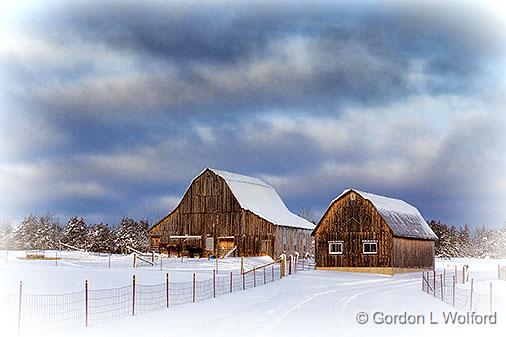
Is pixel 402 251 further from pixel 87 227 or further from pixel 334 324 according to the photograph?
pixel 87 227

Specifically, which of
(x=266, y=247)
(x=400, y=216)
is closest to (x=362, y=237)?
(x=400, y=216)

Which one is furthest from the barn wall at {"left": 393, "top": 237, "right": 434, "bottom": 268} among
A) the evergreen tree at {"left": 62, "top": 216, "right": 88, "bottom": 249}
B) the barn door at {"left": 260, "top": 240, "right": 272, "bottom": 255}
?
the evergreen tree at {"left": 62, "top": 216, "right": 88, "bottom": 249}

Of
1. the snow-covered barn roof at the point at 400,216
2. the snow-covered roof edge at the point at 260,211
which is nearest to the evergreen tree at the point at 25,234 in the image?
the snow-covered roof edge at the point at 260,211

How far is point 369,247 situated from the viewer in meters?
48.8

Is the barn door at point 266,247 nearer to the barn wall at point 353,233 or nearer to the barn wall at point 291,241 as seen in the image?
the barn wall at point 291,241

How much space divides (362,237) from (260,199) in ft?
66.6

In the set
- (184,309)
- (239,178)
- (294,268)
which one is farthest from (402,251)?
(184,309)

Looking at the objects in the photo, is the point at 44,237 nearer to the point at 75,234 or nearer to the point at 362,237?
the point at 75,234

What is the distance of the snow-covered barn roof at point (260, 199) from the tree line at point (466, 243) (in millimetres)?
28910

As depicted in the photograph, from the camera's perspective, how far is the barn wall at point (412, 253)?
49156mm

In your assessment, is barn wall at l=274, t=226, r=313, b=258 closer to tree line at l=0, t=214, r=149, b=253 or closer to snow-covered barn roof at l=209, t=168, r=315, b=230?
snow-covered barn roof at l=209, t=168, r=315, b=230

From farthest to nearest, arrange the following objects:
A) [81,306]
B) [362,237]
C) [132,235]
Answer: [132,235] → [362,237] → [81,306]

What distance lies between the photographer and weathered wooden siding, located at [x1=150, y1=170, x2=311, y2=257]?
201 ft

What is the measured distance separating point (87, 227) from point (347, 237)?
63.6 meters
